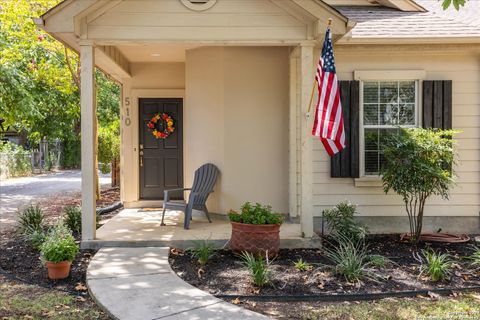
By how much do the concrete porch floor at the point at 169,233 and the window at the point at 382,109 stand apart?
1728 millimetres

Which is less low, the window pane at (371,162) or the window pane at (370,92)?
the window pane at (370,92)

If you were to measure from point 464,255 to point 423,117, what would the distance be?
226cm

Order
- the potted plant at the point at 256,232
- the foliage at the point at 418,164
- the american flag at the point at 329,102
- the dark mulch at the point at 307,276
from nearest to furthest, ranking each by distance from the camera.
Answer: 1. the dark mulch at the point at 307,276
2. the american flag at the point at 329,102
3. the potted plant at the point at 256,232
4. the foliage at the point at 418,164

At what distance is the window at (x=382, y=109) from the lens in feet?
24.4

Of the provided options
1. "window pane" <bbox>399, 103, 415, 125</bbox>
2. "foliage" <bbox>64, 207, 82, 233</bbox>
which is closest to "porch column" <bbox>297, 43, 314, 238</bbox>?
"window pane" <bbox>399, 103, 415, 125</bbox>

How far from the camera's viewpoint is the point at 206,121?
793cm

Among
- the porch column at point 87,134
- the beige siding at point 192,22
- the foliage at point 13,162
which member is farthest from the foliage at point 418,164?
the foliage at point 13,162

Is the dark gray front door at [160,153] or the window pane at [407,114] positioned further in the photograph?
the dark gray front door at [160,153]

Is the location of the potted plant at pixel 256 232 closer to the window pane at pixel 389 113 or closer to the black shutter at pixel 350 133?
the black shutter at pixel 350 133

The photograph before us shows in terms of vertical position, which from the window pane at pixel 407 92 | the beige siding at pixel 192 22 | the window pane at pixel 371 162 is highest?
the beige siding at pixel 192 22

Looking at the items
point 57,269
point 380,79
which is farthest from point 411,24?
point 57,269

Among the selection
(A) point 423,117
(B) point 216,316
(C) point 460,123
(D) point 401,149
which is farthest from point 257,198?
(B) point 216,316

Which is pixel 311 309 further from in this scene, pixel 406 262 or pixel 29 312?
pixel 29 312

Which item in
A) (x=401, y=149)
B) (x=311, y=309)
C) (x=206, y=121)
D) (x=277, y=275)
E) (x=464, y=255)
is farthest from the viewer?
(x=206, y=121)
